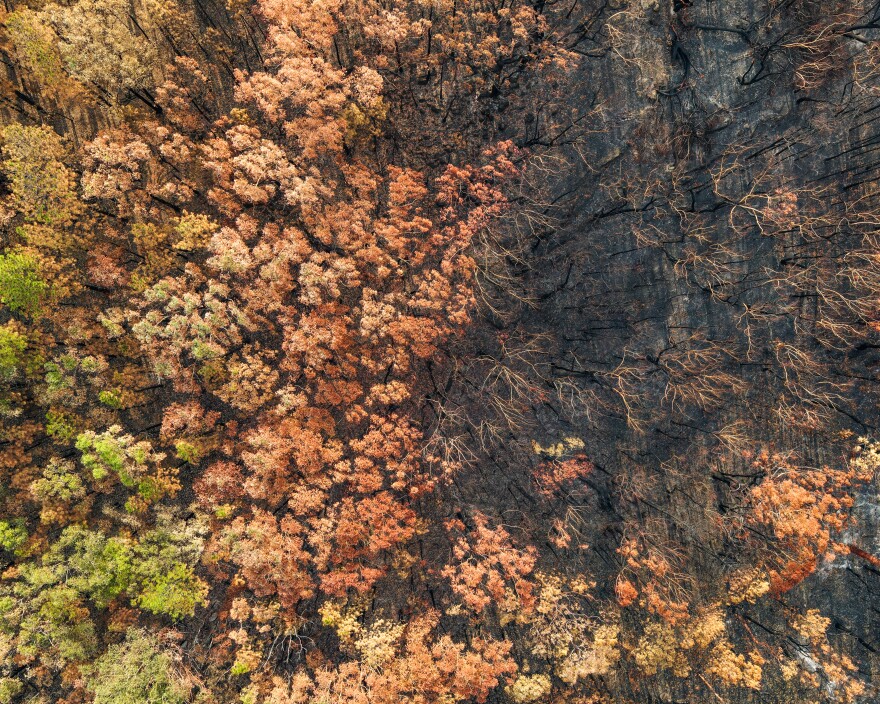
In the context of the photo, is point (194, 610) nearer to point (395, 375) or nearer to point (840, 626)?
point (395, 375)

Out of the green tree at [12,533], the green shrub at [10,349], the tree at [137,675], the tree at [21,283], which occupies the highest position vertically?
the tree at [21,283]

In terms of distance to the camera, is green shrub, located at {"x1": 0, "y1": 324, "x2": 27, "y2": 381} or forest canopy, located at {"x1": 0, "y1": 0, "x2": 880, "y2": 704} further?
forest canopy, located at {"x1": 0, "y1": 0, "x2": 880, "y2": 704}

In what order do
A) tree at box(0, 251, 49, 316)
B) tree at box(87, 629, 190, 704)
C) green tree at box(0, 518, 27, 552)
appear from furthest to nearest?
1. tree at box(87, 629, 190, 704)
2. green tree at box(0, 518, 27, 552)
3. tree at box(0, 251, 49, 316)

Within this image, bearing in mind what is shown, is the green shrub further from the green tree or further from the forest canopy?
the green tree

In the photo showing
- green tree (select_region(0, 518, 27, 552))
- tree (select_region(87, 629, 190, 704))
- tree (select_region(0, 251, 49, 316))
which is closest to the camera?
tree (select_region(0, 251, 49, 316))

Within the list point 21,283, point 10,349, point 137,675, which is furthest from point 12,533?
point 21,283

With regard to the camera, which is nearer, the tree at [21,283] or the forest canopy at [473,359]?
the tree at [21,283]

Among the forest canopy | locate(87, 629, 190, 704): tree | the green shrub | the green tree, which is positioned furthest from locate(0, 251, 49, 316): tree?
locate(87, 629, 190, 704): tree

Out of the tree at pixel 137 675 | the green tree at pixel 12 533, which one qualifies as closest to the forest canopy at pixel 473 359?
the tree at pixel 137 675

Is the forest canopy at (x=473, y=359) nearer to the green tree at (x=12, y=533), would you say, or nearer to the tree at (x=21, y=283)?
the tree at (x=21, y=283)

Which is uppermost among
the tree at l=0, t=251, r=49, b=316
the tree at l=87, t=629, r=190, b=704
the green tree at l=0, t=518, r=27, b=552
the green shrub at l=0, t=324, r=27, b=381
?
the tree at l=0, t=251, r=49, b=316

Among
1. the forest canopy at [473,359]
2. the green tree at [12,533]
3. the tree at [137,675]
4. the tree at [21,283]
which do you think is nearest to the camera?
the tree at [21,283]
